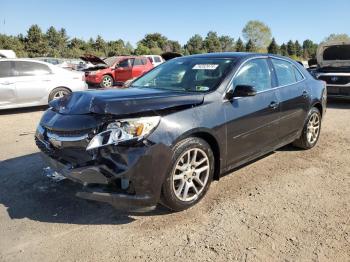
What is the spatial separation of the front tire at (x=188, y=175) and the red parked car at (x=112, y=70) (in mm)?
14784

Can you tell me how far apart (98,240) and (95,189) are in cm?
44

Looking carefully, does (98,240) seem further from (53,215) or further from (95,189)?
(53,215)

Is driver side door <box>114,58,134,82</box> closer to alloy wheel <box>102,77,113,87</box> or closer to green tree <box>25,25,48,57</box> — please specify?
alloy wheel <box>102,77,113,87</box>

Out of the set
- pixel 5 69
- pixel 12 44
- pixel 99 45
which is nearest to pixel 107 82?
pixel 5 69

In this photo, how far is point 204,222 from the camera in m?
3.57

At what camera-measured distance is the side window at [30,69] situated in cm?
Result: 1003

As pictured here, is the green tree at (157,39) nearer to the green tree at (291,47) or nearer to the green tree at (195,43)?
the green tree at (195,43)

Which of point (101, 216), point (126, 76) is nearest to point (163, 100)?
point (101, 216)

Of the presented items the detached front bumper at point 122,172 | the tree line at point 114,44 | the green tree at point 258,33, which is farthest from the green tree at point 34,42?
the green tree at point 258,33

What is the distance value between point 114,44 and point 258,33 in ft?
154

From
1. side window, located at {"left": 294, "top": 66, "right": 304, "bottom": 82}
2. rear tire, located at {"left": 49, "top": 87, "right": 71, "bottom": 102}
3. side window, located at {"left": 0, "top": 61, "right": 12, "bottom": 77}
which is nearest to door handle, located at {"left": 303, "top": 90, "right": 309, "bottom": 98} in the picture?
side window, located at {"left": 294, "top": 66, "right": 304, "bottom": 82}

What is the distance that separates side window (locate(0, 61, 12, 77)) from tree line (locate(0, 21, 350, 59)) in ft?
52.9

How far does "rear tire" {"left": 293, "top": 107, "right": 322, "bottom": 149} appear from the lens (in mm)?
5820

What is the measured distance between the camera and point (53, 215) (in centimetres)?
371
